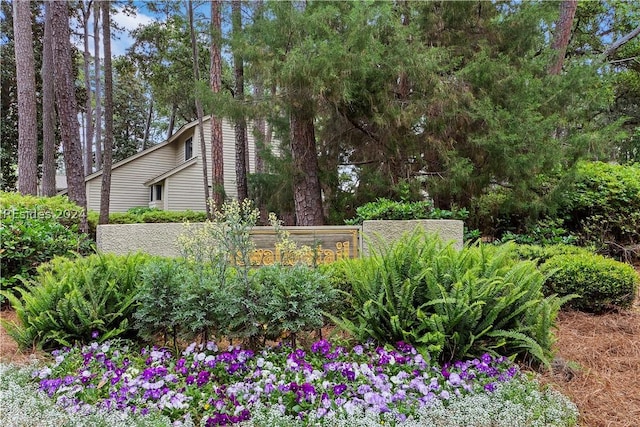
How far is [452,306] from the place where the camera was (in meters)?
2.46

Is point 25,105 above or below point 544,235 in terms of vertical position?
above

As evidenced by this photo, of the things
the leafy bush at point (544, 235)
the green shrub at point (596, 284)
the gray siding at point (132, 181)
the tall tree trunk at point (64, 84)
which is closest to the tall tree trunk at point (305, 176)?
the leafy bush at point (544, 235)

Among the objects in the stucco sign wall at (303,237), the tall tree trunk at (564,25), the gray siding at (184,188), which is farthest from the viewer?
the gray siding at (184,188)

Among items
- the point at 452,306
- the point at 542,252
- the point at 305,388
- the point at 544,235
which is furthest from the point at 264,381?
the point at 544,235

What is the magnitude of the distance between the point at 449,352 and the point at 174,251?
386 cm

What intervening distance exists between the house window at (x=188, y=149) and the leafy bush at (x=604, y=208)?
14401 mm

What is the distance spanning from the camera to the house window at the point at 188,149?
17.3 metres

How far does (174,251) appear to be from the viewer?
5316 mm

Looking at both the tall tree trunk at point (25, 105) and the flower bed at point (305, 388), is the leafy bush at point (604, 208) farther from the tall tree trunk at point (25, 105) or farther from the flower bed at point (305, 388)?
the tall tree trunk at point (25, 105)

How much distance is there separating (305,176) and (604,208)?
4638 millimetres

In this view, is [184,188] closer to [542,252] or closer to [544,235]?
[544,235]

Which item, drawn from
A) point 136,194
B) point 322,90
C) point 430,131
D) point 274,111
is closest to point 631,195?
point 430,131

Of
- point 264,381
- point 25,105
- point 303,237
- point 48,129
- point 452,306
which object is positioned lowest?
point 264,381

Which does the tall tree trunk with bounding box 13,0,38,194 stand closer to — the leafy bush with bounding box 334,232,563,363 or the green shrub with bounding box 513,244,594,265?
the leafy bush with bounding box 334,232,563,363
